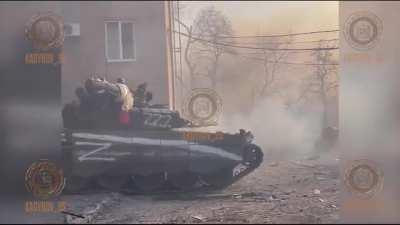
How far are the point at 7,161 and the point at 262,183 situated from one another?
504cm

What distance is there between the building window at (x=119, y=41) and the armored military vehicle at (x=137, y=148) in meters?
1.33

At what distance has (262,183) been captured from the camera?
36.1ft

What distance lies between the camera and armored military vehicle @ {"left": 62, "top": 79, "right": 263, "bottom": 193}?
10039mm

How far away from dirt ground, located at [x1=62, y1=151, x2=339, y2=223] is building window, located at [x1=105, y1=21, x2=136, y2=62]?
2702 mm

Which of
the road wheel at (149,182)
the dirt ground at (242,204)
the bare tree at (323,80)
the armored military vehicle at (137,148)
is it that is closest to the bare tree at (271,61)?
the bare tree at (323,80)

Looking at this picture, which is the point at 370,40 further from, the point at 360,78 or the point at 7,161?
the point at 7,161

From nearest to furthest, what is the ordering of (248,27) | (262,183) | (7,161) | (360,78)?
(360,78) → (7,161) → (262,183) → (248,27)

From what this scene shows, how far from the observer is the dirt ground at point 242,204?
26.1 feet

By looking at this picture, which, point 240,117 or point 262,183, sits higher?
point 240,117

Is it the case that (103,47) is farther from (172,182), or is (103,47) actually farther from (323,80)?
(323,80)

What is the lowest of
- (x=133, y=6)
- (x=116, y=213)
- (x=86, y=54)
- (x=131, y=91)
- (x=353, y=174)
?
(x=116, y=213)

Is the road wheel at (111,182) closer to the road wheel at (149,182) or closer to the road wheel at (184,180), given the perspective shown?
the road wheel at (149,182)

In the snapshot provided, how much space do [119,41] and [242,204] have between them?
13.7ft

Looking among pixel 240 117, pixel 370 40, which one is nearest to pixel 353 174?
pixel 370 40
